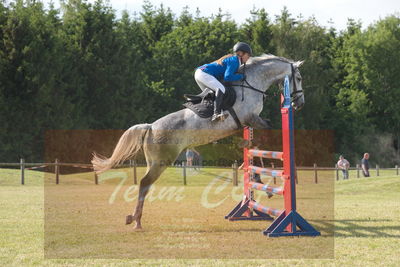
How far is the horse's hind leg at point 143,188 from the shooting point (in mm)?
7590

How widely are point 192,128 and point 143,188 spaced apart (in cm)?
121

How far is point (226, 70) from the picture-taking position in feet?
25.0

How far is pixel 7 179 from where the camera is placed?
21.5 meters

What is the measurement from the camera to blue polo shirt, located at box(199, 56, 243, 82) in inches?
299

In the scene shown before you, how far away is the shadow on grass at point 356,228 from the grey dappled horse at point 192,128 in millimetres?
1883

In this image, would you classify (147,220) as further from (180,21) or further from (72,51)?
(180,21)

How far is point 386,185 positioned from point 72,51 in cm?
2546

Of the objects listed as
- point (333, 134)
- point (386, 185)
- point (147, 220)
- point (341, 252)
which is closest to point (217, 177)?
point (386, 185)

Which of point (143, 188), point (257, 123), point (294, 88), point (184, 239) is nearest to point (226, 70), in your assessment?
point (257, 123)

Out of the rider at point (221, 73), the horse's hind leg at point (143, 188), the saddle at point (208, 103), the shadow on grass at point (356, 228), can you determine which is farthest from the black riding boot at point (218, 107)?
the shadow on grass at point (356, 228)

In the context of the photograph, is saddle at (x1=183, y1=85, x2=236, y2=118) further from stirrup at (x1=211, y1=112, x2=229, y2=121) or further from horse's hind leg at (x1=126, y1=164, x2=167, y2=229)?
horse's hind leg at (x1=126, y1=164, x2=167, y2=229)

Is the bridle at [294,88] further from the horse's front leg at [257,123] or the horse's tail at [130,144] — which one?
the horse's tail at [130,144]

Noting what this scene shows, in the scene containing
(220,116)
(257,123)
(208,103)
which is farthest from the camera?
(208,103)

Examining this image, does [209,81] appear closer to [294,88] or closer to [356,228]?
[294,88]
